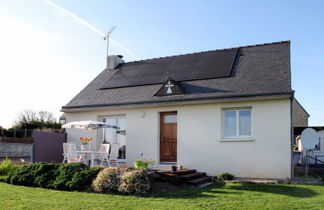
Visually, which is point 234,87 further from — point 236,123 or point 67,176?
point 67,176

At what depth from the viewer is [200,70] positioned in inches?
618

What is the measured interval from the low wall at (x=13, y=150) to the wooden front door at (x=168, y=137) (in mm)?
13686

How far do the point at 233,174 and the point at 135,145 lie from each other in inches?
174

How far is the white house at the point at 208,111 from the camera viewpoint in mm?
12398

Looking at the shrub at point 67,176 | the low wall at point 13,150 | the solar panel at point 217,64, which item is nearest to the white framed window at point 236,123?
the solar panel at point 217,64

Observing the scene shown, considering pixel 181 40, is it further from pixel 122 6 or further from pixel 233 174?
pixel 233 174

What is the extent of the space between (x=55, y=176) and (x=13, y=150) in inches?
586

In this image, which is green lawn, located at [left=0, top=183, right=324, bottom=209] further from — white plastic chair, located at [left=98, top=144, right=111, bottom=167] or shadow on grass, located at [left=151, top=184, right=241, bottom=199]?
white plastic chair, located at [left=98, top=144, right=111, bottom=167]

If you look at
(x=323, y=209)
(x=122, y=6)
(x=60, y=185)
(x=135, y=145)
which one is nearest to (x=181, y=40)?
(x=122, y=6)

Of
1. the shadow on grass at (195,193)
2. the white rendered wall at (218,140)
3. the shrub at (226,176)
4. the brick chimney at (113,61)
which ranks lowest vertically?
the shadow on grass at (195,193)

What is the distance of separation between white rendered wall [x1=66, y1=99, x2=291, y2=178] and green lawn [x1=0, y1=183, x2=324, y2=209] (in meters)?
1.95

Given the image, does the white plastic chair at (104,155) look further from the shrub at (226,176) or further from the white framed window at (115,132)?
the shrub at (226,176)

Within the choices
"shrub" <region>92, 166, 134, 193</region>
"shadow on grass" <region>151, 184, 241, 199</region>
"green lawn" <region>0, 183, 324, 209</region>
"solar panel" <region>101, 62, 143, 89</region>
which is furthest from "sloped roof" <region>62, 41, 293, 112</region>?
"shrub" <region>92, 166, 134, 193</region>

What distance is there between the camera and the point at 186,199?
8633mm
